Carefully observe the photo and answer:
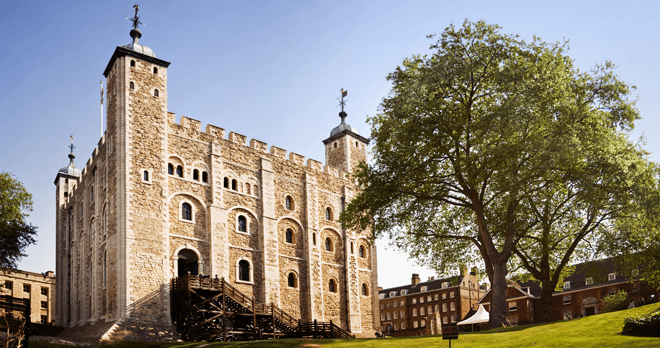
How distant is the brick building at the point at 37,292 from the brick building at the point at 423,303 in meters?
44.6

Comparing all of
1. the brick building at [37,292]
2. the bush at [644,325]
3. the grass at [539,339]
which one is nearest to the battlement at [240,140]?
the grass at [539,339]

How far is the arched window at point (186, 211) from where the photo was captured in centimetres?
3519

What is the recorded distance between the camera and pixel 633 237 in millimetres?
26594

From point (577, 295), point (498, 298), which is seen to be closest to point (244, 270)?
A: point (498, 298)

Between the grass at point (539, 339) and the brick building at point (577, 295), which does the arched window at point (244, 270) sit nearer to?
the grass at point (539, 339)

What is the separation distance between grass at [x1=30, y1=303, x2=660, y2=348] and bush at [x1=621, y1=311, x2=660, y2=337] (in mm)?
515

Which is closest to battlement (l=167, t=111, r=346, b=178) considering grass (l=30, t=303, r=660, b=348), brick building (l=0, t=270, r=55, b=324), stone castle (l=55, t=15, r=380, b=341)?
stone castle (l=55, t=15, r=380, b=341)

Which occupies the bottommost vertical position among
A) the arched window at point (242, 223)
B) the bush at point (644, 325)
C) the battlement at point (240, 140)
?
the bush at point (644, 325)

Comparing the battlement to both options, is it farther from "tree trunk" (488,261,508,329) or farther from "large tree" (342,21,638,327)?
"tree trunk" (488,261,508,329)

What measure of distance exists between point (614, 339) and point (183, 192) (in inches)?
976

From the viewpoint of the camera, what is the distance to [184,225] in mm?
34938

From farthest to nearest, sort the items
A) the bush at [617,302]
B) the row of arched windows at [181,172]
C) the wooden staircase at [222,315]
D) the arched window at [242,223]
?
the bush at [617,302] < the arched window at [242,223] < the row of arched windows at [181,172] < the wooden staircase at [222,315]

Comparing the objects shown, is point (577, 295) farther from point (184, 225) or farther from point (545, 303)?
point (184, 225)

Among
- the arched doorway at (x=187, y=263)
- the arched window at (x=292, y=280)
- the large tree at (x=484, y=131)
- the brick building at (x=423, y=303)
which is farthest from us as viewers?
the brick building at (x=423, y=303)
